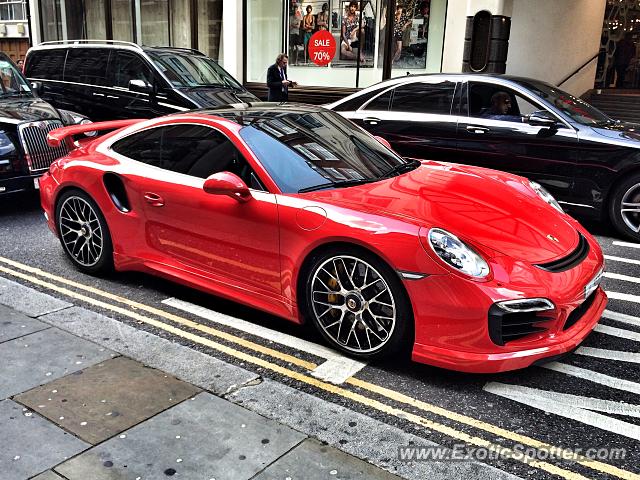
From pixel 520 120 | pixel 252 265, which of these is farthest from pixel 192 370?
pixel 520 120

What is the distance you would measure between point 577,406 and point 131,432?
2364 millimetres

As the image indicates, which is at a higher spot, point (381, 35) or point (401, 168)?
point (381, 35)

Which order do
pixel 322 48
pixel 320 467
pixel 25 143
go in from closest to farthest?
pixel 320 467
pixel 25 143
pixel 322 48

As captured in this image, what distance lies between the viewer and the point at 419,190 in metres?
4.27

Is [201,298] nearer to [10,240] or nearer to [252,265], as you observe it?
[252,265]

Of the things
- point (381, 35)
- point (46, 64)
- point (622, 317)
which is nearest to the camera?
point (622, 317)

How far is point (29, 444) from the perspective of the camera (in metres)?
3.00

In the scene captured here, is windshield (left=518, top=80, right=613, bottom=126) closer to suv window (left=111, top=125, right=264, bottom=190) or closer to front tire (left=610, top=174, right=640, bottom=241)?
front tire (left=610, top=174, right=640, bottom=241)

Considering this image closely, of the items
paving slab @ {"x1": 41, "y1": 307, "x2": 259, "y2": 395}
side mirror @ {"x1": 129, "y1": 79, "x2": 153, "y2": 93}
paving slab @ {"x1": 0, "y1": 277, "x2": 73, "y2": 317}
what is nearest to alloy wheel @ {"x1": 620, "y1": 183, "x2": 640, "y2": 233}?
paving slab @ {"x1": 41, "y1": 307, "x2": 259, "y2": 395}

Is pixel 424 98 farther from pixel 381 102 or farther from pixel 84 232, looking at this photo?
pixel 84 232

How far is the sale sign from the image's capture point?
52.2ft

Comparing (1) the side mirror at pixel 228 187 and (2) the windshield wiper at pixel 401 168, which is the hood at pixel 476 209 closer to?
(2) the windshield wiper at pixel 401 168

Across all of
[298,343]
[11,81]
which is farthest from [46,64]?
[298,343]

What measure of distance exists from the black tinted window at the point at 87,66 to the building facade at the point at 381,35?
621 centimetres
